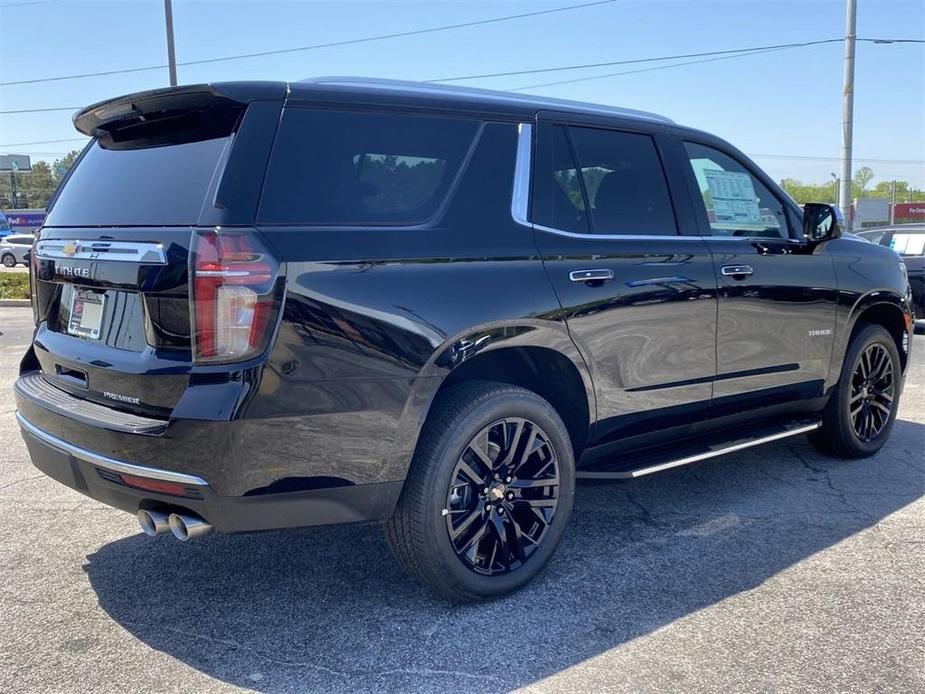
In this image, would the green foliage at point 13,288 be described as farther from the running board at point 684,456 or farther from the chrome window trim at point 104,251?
the running board at point 684,456

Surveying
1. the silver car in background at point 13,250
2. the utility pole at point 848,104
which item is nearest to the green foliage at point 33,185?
the silver car in background at point 13,250

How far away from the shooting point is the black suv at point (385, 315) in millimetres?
2760

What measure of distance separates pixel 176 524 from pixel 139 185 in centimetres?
125

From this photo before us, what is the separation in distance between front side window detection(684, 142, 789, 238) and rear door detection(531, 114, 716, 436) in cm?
23

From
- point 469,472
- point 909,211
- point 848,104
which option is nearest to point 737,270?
point 469,472

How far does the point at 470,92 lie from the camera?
3.61 meters

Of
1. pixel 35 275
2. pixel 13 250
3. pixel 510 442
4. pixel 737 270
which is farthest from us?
pixel 13 250

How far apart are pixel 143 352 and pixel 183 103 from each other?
895 millimetres

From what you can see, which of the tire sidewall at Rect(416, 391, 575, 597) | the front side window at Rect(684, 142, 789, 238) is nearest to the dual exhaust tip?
the tire sidewall at Rect(416, 391, 575, 597)

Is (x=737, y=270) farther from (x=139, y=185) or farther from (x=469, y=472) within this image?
(x=139, y=185)

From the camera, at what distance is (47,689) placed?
8.96ft

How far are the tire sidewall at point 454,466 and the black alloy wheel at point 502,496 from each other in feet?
0.10

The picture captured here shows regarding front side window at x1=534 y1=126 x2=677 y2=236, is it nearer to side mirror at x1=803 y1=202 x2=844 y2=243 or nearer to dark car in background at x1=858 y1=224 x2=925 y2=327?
side mirror at x1=803 y1=202 x2=844 y2=243

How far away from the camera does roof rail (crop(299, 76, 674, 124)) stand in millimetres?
3330
